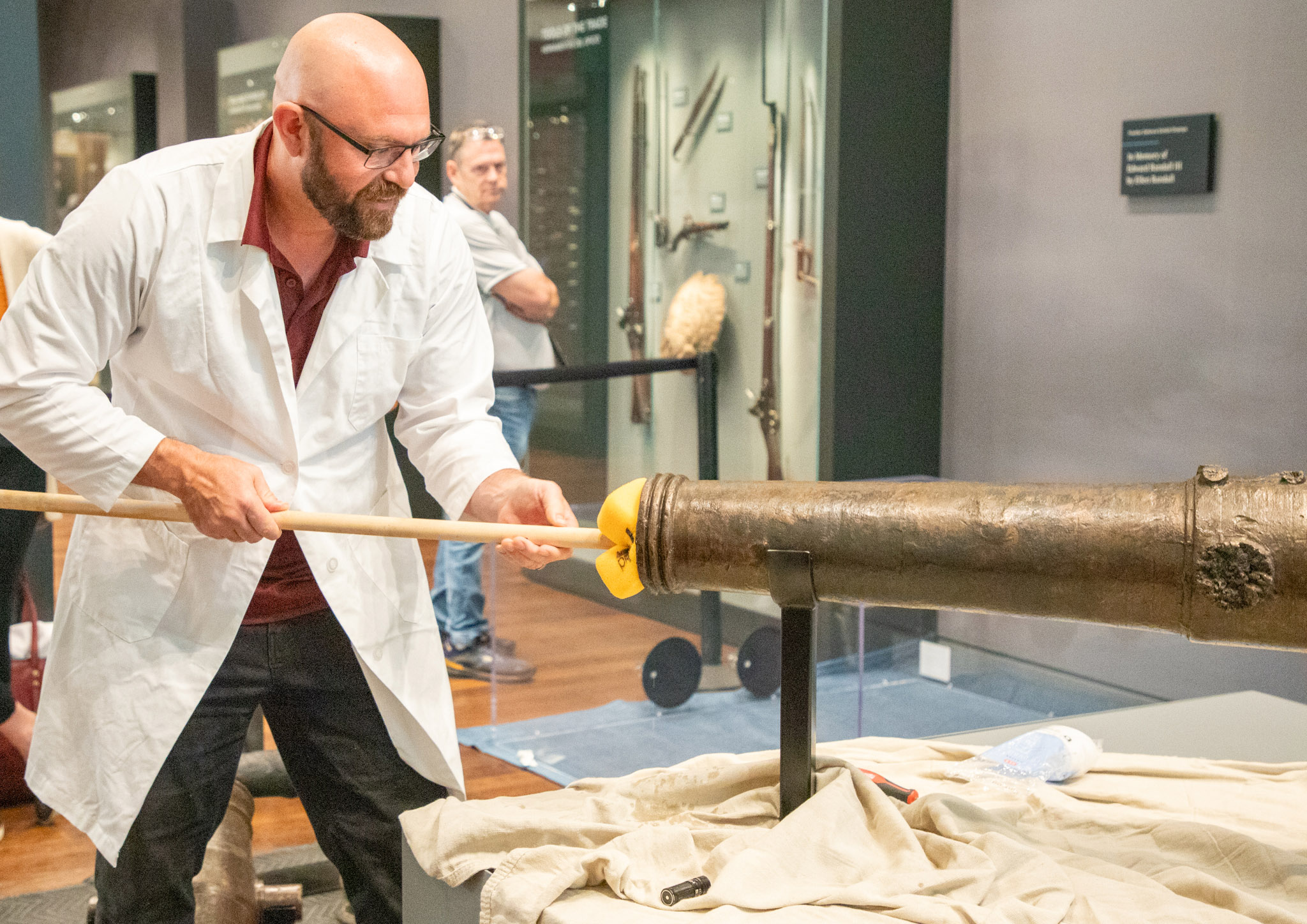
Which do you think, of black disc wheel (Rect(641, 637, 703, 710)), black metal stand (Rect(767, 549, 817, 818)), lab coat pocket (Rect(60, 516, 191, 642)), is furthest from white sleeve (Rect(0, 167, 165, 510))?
black disc wheel (Rect(641, 637, 703, 710))

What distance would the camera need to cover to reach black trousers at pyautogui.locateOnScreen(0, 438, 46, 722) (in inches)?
123

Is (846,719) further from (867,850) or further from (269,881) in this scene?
(867,850)

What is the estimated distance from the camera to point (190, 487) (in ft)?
5.78

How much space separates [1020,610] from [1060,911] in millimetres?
323

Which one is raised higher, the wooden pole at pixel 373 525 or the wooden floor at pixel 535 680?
the wooden pole at pixel 373 525

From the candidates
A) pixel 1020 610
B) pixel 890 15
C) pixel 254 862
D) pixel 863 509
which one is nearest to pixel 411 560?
pixel 863 509

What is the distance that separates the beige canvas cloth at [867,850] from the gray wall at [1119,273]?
82.2 inches

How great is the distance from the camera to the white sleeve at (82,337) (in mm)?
1744

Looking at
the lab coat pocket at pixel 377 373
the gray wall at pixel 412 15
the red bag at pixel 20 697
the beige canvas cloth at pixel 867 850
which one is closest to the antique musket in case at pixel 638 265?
the gray wall at pixel 412 15

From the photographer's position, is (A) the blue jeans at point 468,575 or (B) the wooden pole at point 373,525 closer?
(B) the wooden pole at point 373,525

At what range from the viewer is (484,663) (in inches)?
167

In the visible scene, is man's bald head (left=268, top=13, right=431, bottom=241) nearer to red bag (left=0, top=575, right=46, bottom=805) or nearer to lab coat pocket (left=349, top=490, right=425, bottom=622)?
lab coat pocket (left=349, top=490, right=425, bottom=622)

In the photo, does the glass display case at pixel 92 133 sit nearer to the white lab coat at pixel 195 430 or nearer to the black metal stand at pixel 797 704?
the white lab coat at pixel 195 430

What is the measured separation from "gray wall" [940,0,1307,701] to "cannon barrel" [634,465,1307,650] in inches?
95.3
